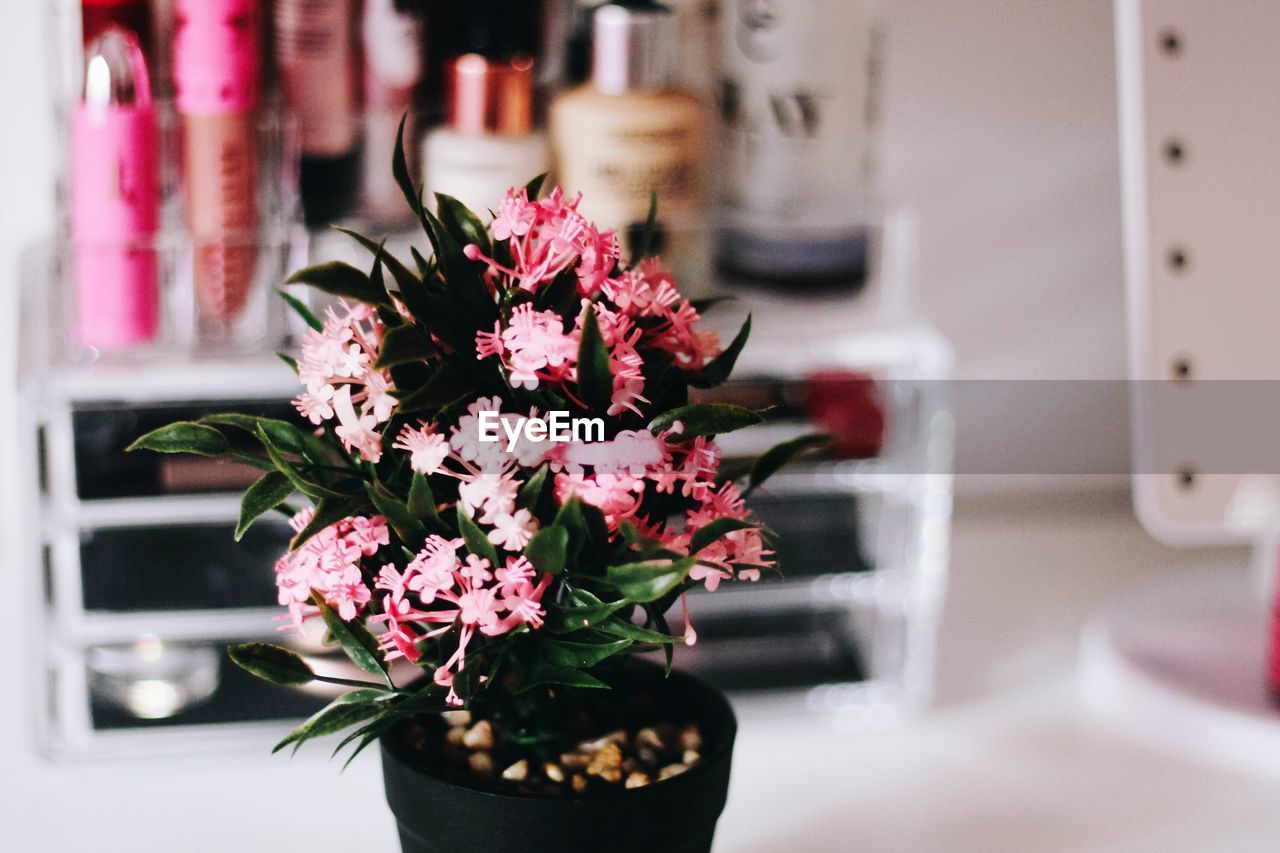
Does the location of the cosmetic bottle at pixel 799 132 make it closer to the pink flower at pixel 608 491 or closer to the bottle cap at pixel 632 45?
the bottle cap at pixel 632 45

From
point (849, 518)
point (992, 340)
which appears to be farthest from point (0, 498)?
point (992, 340)

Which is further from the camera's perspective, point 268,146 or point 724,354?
point 268,146

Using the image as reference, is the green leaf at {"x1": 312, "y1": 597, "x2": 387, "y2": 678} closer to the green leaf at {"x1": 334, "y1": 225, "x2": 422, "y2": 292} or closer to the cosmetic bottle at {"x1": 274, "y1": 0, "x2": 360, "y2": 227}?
the green leaf at {"x1": 334, "y1": 225, "x2": 422, "y2": 292}

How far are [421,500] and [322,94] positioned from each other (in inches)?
12.8

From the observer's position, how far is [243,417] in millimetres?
372

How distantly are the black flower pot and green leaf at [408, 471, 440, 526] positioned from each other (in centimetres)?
8

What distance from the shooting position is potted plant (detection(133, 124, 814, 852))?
1.12 feet

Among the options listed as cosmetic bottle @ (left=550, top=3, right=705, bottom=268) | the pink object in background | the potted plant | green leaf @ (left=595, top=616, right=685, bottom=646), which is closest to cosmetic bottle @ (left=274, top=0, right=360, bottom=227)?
cosmetic bottle @ (left=550, top=3, right=705, bottom=268)

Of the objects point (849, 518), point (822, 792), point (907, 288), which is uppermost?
point (907, 288)

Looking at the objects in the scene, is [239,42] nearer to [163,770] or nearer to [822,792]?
[163,770]

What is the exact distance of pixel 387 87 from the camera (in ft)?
2.01

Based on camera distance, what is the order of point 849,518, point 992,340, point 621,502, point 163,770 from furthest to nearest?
point 992,340 < point 849,518 < point 163,770 < point 621,502

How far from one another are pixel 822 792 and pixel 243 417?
0.32 meters

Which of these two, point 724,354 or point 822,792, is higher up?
point 724,354
